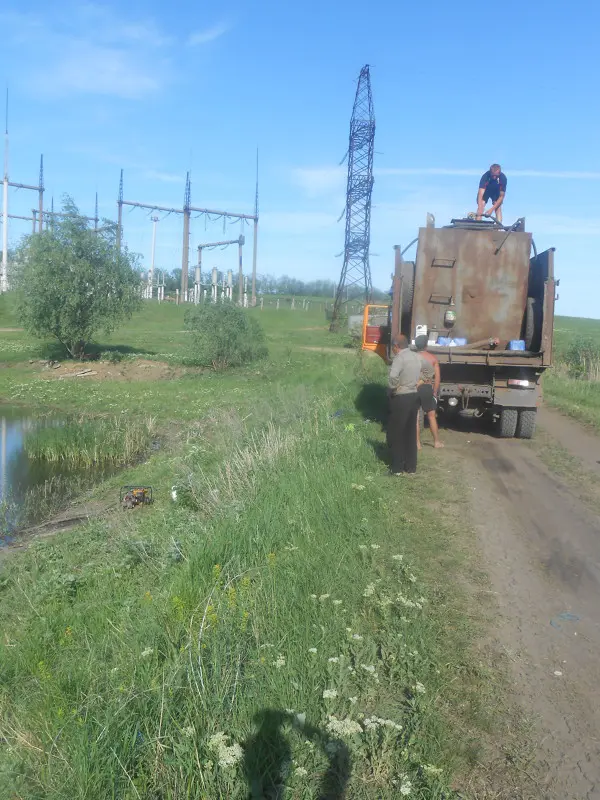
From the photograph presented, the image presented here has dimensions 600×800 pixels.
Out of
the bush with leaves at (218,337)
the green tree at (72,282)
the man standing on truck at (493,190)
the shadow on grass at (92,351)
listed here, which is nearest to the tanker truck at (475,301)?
the man standing on truck at (493,190)

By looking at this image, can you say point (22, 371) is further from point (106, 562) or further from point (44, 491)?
point (106, 562)

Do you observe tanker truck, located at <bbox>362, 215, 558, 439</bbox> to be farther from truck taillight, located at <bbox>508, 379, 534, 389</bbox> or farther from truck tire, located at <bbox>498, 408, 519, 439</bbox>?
→ truck taillight, located at <bbox>508, 379, 534, 389</bbox>

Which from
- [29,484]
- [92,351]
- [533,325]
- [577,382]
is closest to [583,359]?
[577,382]

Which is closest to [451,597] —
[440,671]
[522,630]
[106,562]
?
[522,630]

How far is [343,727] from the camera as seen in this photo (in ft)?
12.4

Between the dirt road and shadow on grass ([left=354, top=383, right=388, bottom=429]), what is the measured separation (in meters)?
3.84

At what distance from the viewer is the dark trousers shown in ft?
31.2

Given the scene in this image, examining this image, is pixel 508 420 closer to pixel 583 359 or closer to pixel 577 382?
pixel 577 382

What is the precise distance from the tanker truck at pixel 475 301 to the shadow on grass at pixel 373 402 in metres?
1.45

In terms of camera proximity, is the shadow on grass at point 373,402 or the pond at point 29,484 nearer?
the pond at point 29,484

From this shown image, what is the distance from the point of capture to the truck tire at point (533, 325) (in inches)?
497

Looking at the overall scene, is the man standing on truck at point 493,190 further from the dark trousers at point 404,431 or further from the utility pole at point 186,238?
the utility pole at point 186,238

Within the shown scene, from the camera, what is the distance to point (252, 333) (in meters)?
29.0

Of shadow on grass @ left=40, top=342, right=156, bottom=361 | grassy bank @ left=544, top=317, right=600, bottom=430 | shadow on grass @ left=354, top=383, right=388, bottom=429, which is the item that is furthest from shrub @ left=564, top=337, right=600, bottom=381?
shadow on grass @ left=40, top=342, right=156, bottom=361
